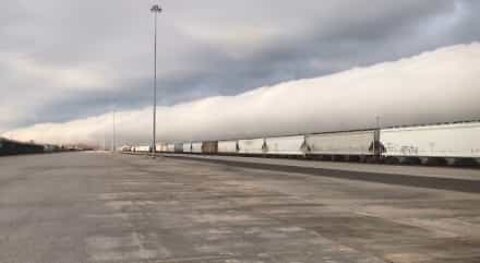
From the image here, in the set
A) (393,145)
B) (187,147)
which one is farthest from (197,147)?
(393,145)

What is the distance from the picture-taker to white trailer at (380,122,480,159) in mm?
45438

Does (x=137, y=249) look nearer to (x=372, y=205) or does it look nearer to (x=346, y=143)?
(x=372, y=205)

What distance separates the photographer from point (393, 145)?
189 ft

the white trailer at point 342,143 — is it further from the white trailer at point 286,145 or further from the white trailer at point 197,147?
the white trailer at point 197,147

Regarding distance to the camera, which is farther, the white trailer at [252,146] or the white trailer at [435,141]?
the white trailer at [252,146]

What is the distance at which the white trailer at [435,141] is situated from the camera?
149 feet

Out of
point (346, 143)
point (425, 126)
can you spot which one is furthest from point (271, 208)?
point (346, 143)

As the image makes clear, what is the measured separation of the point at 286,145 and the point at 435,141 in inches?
1305

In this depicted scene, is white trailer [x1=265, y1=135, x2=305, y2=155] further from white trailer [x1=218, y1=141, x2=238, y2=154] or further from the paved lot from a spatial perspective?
the paved lot

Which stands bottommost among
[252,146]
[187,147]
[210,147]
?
[252,146]

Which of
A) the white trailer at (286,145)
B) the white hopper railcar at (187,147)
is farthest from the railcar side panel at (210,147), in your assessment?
the white trailer at (286,145)

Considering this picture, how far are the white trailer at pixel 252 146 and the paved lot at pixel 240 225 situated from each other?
220 ft

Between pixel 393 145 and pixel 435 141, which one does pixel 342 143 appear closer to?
pixel 393 145

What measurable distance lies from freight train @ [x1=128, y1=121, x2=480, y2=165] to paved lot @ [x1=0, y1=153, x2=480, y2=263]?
21.9 m
